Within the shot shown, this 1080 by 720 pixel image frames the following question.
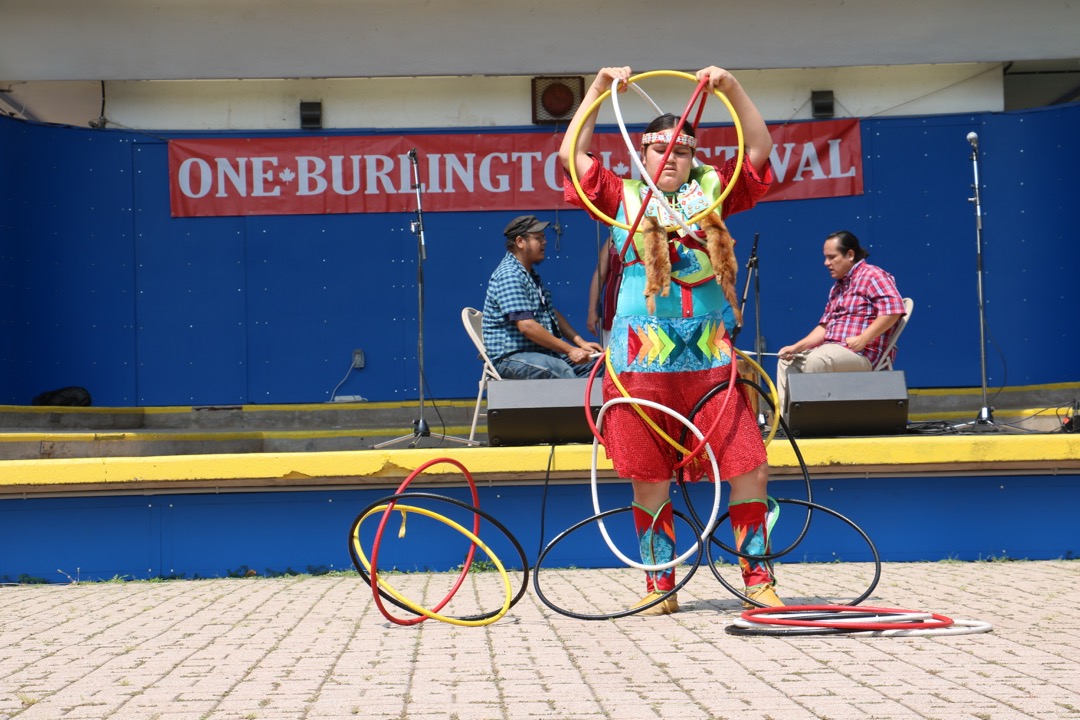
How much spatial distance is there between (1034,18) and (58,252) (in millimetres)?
8099

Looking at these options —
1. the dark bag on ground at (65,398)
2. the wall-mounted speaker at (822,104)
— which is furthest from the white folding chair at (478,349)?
the wall-mounted speaker at (822,104)

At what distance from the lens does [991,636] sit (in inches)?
153

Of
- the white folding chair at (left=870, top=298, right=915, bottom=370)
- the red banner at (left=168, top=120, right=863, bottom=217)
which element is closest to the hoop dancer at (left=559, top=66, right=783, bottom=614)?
the white folding chair at (left=870, top=298, right=915, bottom=370)

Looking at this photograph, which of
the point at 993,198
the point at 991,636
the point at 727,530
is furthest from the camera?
the point at 993,198

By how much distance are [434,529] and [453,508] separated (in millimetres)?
163

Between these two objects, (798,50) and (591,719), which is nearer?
(591,719)

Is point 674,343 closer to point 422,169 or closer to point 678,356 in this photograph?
point 678,356

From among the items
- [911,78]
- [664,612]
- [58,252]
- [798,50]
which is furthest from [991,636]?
[58,252]

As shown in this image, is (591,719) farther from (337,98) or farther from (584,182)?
(337,98)

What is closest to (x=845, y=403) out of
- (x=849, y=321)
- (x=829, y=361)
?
(x=829, y=361)

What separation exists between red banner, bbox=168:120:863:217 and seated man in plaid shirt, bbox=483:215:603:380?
3.94 meters

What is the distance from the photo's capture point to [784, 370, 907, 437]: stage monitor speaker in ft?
21.3

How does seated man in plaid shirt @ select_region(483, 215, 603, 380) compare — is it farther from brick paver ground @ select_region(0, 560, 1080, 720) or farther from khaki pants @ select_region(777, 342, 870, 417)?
brick paver ground @ select_region(0, 560, 1080, 720)

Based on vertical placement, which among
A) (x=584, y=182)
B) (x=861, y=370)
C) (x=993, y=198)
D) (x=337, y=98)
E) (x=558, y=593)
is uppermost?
(x=337, y=98)
